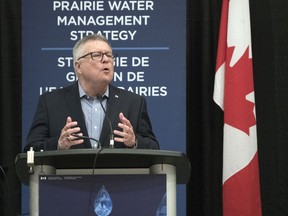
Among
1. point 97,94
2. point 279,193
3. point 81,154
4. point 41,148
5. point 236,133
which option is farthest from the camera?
point 279,193

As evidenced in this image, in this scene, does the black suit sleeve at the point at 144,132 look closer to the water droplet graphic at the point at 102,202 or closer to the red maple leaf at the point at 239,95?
the water droplet graphic at the point at 102,202

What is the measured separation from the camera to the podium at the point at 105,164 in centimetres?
238

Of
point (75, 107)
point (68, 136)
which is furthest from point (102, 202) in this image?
point (75, 107)

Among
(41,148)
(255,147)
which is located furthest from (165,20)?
(41,148)

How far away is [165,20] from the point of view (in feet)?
14.6

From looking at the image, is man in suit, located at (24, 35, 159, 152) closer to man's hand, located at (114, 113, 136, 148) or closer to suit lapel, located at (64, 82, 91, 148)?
suit lapel, located at (64, 82, 91, 148)

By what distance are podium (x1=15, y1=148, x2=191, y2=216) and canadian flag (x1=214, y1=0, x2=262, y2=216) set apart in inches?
69.3

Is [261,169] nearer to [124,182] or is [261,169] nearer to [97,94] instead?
[97,94]

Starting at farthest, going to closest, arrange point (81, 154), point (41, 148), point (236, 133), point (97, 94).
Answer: point (236, 133) → point (97, 94) → point (41, 148) → point (81, 154)

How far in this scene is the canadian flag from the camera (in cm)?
430

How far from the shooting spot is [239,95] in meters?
4.36

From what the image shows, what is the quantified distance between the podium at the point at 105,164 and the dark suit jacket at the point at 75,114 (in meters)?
0.63

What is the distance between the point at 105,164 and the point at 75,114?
0.87 m

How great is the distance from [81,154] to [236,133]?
218 cm
